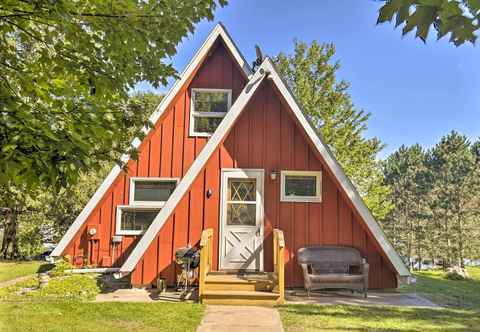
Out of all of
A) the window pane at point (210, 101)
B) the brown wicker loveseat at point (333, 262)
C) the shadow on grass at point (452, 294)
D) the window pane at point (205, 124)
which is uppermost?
the window pane at point (210, 101)

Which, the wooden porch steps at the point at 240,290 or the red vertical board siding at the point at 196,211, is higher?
the red vertical board siding at the point at 196,211

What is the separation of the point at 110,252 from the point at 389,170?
1403 inches

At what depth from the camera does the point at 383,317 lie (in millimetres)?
5398

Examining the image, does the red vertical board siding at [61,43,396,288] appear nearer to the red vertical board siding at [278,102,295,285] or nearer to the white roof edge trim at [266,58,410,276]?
the red vertical board siding at [278,102,295,285]

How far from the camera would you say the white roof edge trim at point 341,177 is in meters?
7.01

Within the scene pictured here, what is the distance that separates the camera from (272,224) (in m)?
7.61

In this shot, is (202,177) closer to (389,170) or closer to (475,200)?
(475,200)

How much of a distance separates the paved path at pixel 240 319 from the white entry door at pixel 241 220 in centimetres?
167

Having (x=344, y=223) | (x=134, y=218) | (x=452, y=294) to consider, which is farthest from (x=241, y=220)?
(x=452, y=294)

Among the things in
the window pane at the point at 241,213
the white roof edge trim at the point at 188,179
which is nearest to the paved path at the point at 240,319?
the white roof edge trim at the point at 188,179

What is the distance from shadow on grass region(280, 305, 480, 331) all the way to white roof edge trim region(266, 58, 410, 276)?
1.23 metres

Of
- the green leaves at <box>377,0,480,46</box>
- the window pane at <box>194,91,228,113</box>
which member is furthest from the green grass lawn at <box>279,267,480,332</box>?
the window pane at <box>194,91,228,113</box>

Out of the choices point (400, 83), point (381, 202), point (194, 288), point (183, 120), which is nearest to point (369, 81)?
point (400, 83)

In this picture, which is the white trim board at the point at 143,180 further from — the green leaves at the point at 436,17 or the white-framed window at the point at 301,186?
the green leaves at the point at 436,17
